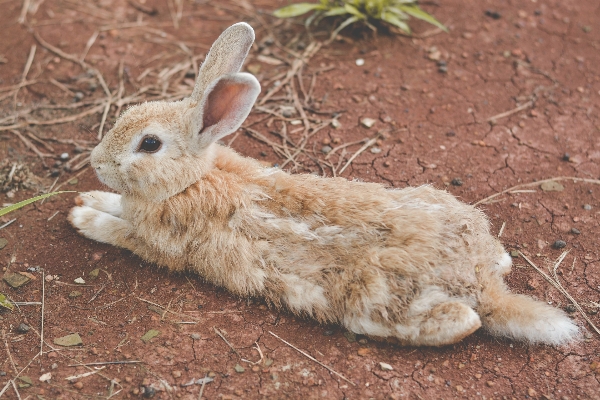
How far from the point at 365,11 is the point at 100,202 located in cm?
335

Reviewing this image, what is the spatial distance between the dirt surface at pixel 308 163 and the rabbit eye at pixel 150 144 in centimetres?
88

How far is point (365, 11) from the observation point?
6.46 metres

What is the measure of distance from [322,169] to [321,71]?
1411 mm

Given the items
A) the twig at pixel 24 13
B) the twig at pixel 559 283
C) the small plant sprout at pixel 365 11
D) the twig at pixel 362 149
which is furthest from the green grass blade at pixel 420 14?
the twig at pixel 24 13

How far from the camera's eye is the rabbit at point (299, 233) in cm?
377

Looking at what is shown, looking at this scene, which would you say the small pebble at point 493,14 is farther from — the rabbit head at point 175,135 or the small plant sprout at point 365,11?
the rabbit head at point 175,135

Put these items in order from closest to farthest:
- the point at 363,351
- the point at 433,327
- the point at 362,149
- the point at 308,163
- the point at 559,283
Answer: the point at 433,327 → the point at 363,351 → the point at 559,283 → the point at 308,163 → the point at 362,149

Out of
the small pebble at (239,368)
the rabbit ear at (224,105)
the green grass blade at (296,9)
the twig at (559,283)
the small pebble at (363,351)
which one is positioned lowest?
the small pebble at (239,368)

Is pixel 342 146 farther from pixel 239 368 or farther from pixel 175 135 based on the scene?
pixel 239 368

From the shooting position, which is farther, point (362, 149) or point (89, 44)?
point (89, 44)

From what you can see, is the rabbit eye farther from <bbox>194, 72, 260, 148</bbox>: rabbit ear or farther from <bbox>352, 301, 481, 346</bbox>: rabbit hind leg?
<bbox>352, 301, 481, 346</bbox>: rabbit hind leg

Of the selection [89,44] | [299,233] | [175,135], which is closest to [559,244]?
[299,233]

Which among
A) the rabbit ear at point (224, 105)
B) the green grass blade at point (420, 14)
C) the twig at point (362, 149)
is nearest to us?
the rabbit ear at point (224, 105)

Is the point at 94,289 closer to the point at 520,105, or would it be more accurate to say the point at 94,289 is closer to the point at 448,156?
the point at 448,156
